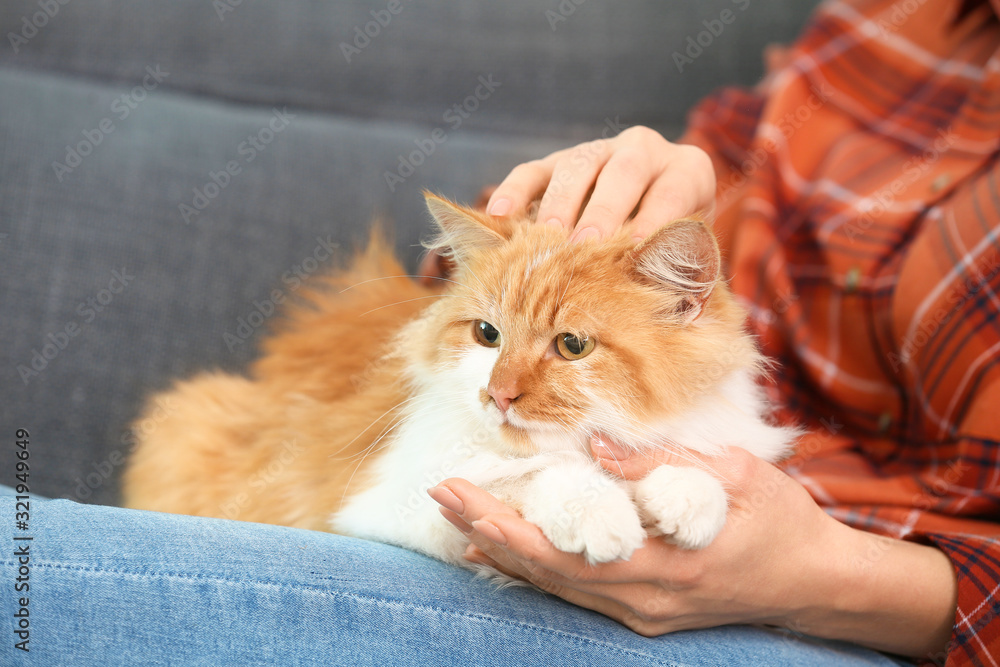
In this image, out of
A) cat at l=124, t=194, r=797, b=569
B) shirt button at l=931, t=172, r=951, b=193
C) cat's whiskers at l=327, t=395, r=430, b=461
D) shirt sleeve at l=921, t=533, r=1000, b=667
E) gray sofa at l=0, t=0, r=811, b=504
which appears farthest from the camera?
gray sofa at l=0, t=0, r=811, b=504

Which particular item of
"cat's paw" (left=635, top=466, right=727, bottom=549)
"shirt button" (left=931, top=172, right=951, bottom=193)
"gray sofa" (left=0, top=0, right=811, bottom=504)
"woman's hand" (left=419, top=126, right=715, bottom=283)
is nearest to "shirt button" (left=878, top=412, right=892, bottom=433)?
"shirt button" (left=931, top=172, right=951, bottom=193)

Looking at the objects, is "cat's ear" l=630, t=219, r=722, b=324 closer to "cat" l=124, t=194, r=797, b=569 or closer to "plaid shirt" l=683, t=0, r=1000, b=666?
"cat" l=124, t=194, r=797, b=569

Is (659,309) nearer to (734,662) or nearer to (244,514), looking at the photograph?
(734,662)

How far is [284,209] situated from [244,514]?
3.79ft

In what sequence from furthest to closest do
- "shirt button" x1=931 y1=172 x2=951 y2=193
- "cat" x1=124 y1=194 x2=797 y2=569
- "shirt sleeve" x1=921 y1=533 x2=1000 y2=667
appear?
"shirt button" x1=931 y1=172 x2=951 y2=193, "shirt sleeve" x1=921 y1=533 x2=1000 y2=667, "cat" x1=124 y1=194 x2=797 y2=569

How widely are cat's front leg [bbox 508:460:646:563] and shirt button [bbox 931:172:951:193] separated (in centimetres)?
118

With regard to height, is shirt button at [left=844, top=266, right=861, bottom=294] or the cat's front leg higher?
shirt button at [left=844, top=266, right=861, bottom=294]

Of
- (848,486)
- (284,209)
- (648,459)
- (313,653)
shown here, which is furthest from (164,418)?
(848,486)

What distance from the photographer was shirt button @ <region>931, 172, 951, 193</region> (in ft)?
5.15

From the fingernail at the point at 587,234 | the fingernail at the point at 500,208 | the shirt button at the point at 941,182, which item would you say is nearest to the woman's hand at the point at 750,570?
the fingernail at the point at 587,234

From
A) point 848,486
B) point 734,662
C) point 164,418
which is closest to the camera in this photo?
point 734,662

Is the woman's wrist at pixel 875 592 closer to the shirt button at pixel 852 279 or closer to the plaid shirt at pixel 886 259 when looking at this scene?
the plaid shirt at pixel 886 259

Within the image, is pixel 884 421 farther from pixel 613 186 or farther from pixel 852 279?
pixel 613 186

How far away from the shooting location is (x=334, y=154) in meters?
2.38
